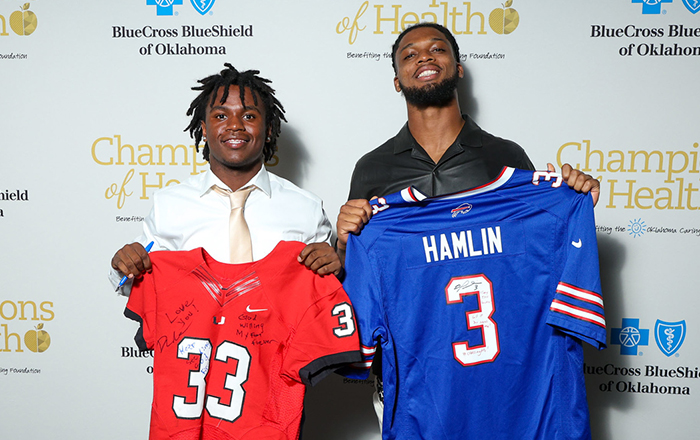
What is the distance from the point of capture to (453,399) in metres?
1.39

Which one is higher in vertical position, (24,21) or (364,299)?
(24,21)

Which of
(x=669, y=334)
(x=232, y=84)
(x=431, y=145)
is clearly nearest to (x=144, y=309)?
(x=232, y=84)

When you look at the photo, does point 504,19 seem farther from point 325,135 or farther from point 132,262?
point 132,262

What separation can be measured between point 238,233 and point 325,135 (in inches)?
31.8

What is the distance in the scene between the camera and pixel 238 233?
1526mm

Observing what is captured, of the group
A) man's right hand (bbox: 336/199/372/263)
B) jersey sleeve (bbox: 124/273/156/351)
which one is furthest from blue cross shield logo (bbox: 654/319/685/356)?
jersey sleeve (bbox: 124/273/156/351)

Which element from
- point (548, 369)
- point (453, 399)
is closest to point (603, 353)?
point (548, 369)

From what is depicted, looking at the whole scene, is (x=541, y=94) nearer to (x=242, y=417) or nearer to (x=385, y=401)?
(x=385, y=401)

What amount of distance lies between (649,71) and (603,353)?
51.9 inches

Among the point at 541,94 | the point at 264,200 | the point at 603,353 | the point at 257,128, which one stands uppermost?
the point at 541,94

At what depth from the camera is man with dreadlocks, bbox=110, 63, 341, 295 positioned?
1554mm

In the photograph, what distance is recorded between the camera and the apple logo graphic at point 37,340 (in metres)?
2.29

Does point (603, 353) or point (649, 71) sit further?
point (603, 353)

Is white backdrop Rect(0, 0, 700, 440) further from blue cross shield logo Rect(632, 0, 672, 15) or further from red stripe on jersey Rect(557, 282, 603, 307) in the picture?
red stripe on jersey Rect(557, 282, 603, 307)
